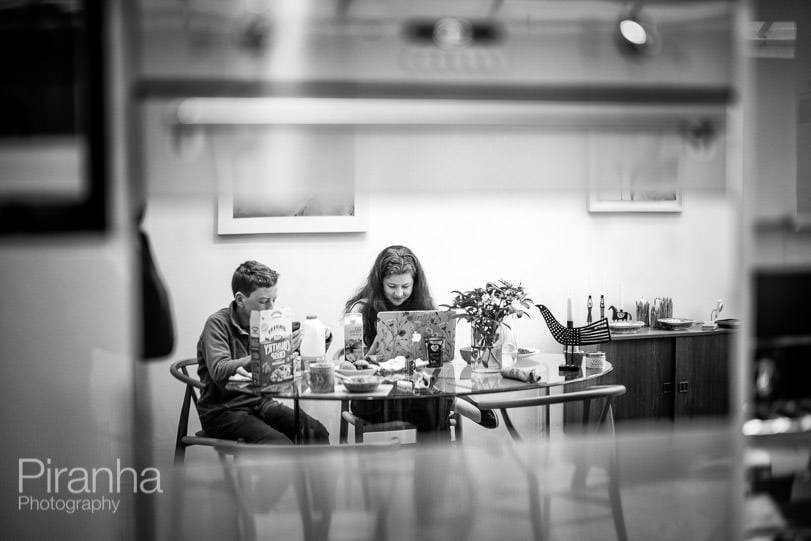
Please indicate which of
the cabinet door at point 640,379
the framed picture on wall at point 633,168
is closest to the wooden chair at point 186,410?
the cabinet door at point 640,379

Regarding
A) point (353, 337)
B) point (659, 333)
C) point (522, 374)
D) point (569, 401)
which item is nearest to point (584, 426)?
point (569, 401)

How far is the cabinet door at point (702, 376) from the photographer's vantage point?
173cm

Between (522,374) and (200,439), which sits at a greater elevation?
(522,374)

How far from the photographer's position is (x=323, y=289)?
5.35ft

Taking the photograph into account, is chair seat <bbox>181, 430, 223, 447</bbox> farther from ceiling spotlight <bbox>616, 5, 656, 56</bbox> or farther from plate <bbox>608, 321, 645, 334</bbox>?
ceiling spotlight <bbox>616, 5, 656, 56</bbox>

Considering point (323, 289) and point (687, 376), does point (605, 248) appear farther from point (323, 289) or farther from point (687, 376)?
point (323, 289)

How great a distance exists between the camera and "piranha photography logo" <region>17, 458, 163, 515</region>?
1482mm

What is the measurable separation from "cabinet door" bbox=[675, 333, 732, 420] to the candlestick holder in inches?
8.2

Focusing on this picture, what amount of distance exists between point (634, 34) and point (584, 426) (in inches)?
38.1

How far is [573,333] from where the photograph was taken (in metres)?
1.75

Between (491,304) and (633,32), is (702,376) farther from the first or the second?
(633,32)

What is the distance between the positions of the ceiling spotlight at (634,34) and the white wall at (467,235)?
239mm

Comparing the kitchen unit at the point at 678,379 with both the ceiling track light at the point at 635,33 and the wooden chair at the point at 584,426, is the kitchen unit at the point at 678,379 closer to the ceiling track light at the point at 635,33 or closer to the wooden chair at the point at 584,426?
the wooden chair at the point at 584,426

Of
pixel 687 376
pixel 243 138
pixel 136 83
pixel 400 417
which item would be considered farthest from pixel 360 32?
pixel 687 376
